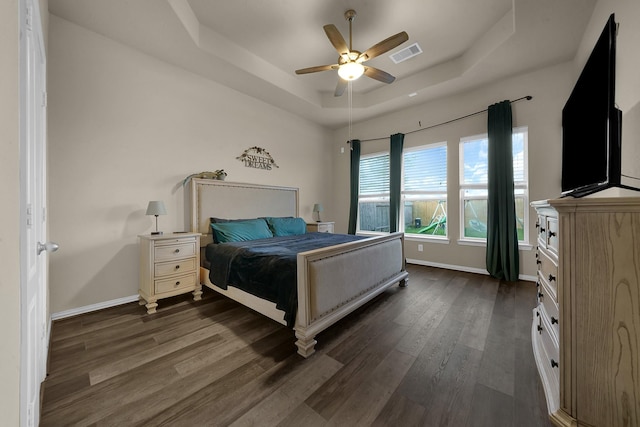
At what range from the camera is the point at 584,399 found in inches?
41.7

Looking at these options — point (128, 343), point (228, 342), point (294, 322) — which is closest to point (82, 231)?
point (128, 343)

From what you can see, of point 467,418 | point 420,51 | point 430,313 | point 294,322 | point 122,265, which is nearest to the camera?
point 467,418

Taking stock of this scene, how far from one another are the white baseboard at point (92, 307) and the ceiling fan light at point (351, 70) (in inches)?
138

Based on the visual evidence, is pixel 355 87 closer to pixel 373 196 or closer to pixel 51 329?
pixel 373 196

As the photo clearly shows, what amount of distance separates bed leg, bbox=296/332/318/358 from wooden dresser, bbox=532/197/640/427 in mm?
1350

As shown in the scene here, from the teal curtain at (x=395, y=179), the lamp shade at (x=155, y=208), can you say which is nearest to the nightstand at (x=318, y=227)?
the teal curtain at (x=395, y=179)

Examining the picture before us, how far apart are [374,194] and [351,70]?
2.91 meters

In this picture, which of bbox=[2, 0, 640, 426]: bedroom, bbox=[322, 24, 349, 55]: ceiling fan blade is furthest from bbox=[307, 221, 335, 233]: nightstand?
bbox=[322, 24, 349, 55]: ceiling fan blade

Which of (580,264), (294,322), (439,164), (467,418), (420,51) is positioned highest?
(420,51)

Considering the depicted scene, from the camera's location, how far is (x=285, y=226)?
396 cm

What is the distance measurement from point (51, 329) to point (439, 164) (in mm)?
5365

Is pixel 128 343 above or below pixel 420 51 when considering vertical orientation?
below

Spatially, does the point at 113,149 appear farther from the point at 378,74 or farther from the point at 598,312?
the point at 598,312

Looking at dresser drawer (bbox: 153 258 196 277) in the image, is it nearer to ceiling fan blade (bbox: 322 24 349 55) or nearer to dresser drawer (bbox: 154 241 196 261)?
dresser drawer (bbox: 154 241 196 261)
